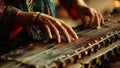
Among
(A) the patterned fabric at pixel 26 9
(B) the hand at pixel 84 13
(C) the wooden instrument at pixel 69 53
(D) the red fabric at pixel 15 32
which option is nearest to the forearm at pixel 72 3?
(B) the hand at pixel 84 13

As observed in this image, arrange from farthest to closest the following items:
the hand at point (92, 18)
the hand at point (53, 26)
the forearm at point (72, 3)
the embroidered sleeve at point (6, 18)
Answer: the forearm at point (72, 3) < the hand at point (92, 18) < the embroidered sleeve at point (6, 18) < the hand at point (53, 26)

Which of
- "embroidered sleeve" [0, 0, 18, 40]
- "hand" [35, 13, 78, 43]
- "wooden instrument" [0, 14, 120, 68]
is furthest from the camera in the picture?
"embroidered sleeve" [0, 0, 18, 40]

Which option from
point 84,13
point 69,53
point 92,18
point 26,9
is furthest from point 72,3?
point 69,53

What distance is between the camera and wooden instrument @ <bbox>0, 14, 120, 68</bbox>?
1486mm

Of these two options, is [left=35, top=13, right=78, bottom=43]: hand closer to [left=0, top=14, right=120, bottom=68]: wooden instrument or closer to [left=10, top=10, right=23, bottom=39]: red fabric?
[left=0, top=14, right=120, bottom=68]: wooden instrument

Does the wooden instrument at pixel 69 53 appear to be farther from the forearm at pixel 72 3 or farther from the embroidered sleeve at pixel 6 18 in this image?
the forearm at pixel 72 3

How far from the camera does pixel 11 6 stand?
199 cm

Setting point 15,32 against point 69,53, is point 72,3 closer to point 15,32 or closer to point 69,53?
point 15,32

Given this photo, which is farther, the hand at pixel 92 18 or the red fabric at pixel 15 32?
the hand at pixel 92 18

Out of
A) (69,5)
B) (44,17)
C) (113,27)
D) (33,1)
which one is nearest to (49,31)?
(44,17)

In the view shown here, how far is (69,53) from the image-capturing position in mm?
1599

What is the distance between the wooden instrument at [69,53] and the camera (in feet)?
4.88

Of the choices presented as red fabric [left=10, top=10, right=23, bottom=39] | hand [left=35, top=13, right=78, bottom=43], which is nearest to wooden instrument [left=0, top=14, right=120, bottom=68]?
hand [left=35, top=13, right=78, bottom=43]

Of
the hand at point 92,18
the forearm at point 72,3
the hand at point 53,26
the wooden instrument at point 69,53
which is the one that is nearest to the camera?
the wooden instrument at point 69,53
